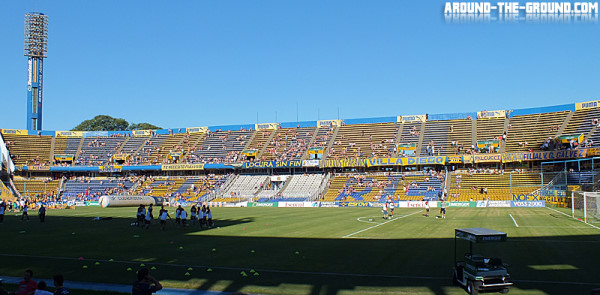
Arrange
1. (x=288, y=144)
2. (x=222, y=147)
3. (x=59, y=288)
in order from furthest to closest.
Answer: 1. (x=222, y=147)
2. (x=288, y=144)
3. (x=59, y=288)

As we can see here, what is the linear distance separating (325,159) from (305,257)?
62.0 meters

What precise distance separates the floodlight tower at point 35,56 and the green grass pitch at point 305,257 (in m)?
76.7

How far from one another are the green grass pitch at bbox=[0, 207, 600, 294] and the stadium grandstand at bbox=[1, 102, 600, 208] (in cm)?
3704

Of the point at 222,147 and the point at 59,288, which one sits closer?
the point at 59,288

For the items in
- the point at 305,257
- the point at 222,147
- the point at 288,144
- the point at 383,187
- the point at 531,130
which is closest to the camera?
the point at 305,257

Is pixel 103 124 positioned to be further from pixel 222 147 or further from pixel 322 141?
pixel 322 141

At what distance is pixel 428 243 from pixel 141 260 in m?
14.1

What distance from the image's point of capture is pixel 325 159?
267 feet

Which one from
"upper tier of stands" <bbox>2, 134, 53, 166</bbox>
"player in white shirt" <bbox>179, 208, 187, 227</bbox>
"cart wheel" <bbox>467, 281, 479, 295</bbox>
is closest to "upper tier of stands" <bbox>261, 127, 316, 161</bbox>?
"upper tier of stands" <bbox>2, 134, 53, 166</bbox>

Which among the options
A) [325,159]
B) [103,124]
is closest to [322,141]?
[325,159]

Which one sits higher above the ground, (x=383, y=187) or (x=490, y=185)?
(x=490, y=185)

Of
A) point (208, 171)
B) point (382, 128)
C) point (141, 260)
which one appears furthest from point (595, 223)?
point (208, 171)

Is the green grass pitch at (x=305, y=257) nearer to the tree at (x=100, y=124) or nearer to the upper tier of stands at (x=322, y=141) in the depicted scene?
the upper tier of stands at (x=322, y=141)

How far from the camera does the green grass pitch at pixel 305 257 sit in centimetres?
1488
